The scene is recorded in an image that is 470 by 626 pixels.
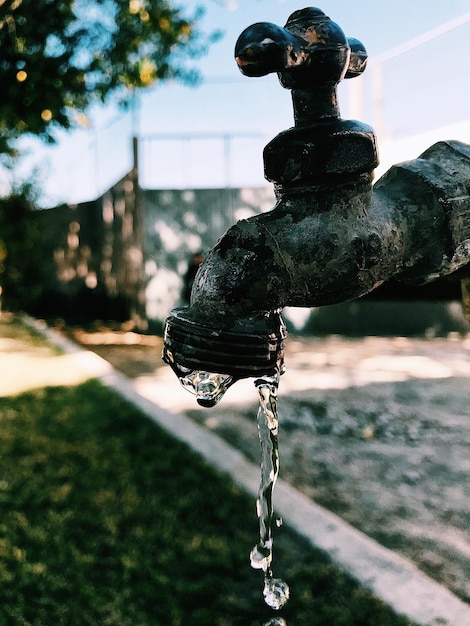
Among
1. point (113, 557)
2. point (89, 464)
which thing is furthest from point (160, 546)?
point (89, 464)

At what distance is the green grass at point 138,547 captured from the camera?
7.53 ft

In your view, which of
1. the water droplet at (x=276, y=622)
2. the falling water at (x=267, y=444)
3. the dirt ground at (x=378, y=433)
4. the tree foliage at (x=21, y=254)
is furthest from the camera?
the tree foliage at (x=21, y=254)

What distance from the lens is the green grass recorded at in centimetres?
229

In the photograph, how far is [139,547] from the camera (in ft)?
9.02

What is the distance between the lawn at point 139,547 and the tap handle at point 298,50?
1.88 metres

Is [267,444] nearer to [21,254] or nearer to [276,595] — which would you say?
[276,595]

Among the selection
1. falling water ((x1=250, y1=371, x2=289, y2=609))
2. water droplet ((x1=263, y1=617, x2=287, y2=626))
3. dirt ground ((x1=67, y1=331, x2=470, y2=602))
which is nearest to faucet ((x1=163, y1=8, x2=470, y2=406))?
falling water ((x1=250, y1=371, x2=289, y2=609))

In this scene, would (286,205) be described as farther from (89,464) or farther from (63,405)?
(63,405)

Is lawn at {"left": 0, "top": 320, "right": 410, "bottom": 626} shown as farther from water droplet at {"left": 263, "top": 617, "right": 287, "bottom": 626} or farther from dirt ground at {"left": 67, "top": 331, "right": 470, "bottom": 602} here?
dirt ground at {"left": 67, "top": 331, "right": 470, "bottom": 602}

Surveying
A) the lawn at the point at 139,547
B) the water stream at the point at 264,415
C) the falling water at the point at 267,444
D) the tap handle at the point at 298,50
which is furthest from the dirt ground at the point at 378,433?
the tap handle at the point at 298,50

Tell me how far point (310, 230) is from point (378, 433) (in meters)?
3.82

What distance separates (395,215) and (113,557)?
2234mm

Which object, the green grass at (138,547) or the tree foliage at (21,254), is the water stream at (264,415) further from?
the tree foliage at (21,254)

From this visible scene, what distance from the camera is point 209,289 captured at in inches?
32.1
